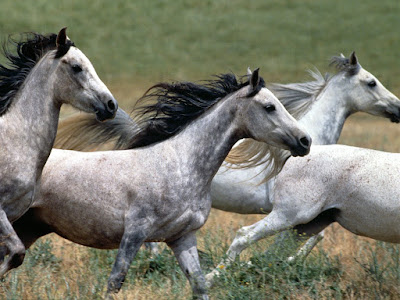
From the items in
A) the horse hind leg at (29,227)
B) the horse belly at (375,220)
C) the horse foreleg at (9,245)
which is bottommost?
the horse belly at (375,220)

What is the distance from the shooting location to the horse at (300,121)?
6.78 metres

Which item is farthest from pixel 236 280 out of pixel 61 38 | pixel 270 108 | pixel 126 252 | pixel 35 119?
pixel 61 38

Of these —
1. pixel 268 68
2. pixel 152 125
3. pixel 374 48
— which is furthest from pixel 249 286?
pixel 374 48

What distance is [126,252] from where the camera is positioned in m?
5.01

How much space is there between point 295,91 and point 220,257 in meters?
2.42

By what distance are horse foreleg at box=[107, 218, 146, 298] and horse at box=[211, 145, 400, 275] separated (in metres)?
0.80

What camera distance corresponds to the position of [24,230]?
5520mm

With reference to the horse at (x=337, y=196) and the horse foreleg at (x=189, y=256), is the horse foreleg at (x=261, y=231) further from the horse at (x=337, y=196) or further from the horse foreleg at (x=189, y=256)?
the horse foreleg at (x=189, y=256)

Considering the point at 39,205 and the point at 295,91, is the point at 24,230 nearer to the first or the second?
the point at 39,205

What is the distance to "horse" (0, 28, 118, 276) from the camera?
15.7 ft

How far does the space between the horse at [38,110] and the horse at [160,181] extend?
A: 1.19ft

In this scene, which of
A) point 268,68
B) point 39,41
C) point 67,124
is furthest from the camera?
point 268,68

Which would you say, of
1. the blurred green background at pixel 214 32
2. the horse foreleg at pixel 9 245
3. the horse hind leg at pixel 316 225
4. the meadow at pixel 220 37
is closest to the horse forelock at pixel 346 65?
the horse hind leg at pixel 316 225

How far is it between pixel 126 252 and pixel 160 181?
507 mm
